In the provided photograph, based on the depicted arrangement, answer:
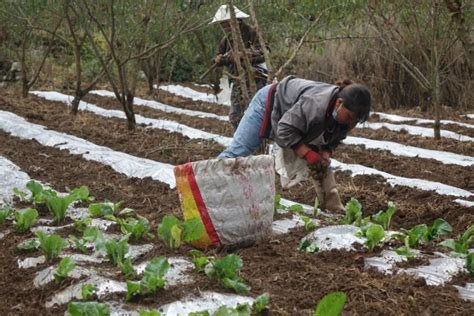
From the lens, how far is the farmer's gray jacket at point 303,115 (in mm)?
4223

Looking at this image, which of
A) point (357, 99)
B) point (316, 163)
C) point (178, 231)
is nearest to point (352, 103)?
point (357, 99)

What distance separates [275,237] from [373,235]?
66cm

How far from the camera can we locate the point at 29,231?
4.16m

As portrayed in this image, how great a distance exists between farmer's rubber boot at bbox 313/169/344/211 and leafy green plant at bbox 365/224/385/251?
1138mm

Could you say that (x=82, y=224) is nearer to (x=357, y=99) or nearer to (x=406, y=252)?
(x=357, y=99)

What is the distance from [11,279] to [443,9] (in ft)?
19.5

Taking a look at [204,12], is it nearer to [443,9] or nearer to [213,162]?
[443,9]

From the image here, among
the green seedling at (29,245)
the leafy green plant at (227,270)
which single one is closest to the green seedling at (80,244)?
the green seedling at (29,245)

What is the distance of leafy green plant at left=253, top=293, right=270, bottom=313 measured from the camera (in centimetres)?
267

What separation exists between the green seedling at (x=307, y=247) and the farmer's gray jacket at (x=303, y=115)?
2.43 ft

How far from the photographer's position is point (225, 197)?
12.5 feet

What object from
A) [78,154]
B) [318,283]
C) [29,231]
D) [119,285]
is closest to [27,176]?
[78,154]

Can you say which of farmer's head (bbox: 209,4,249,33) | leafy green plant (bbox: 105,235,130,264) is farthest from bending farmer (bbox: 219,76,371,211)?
farmer's head (bbox: 209,4,249,33)

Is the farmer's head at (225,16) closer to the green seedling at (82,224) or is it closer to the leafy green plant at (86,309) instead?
the green seedling at (82,224)
